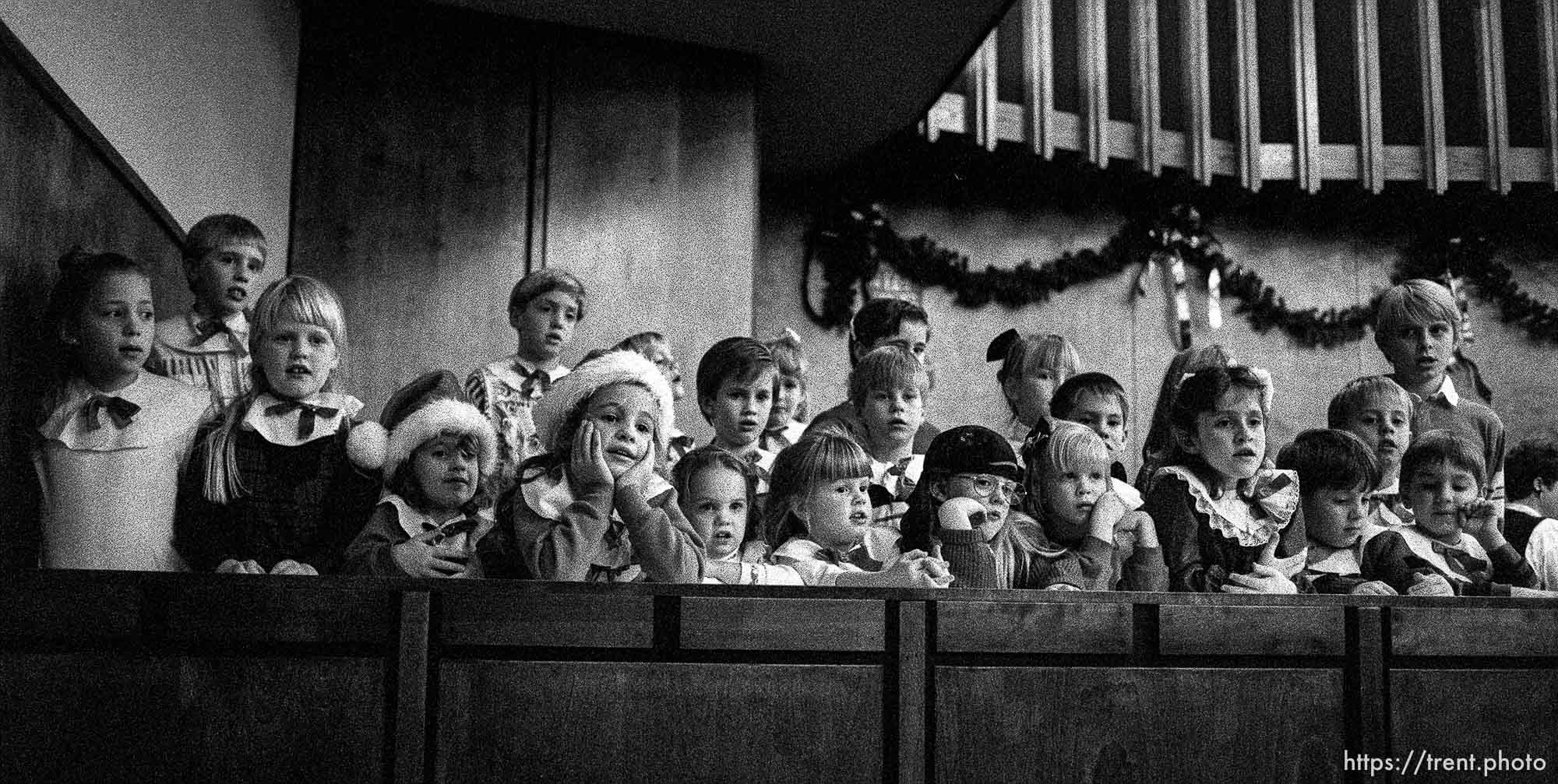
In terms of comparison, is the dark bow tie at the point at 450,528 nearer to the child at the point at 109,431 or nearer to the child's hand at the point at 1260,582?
the child at the point at 109,431

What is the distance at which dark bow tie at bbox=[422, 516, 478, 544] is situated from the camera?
132 inches

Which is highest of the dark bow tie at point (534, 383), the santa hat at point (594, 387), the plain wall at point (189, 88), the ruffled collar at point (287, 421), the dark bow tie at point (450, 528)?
the plain wall at point (189, 88)

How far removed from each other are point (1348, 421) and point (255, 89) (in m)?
3.94

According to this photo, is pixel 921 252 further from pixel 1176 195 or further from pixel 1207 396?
pixel 1207 396

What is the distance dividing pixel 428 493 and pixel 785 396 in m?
1.87

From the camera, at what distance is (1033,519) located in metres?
3.84

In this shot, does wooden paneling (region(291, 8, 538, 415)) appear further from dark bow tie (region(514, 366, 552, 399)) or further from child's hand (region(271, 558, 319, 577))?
child's hand (region(271, 558, 319, 577))

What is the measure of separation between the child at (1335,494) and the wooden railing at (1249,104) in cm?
403

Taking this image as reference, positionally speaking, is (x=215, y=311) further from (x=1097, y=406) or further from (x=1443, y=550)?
(x=1443, y=550)

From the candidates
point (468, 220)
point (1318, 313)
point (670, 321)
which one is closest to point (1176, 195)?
point (1318, 313)

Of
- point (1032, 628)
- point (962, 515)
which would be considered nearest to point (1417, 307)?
point (962, 515)

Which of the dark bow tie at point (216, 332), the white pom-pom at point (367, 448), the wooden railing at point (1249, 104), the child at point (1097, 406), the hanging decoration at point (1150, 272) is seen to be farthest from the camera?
the hanging decoration at point (1150, 272)

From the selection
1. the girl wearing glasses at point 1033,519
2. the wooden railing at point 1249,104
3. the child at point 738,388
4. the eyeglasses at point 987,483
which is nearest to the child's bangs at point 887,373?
the child at point 738,388

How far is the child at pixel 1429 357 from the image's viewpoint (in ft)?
15.6
